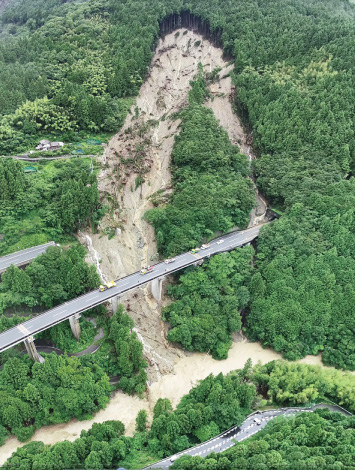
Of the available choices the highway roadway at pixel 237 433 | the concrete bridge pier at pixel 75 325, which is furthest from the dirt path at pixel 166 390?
the concrete bridge pier at pixel 75 325

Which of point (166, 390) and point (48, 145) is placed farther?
point (48, 145)

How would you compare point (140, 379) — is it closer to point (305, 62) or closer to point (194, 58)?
point (305, 62)

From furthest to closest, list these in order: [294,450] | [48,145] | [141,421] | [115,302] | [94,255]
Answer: [48,145] → [94,255] → [115,302] → [141,421] → [294,450]

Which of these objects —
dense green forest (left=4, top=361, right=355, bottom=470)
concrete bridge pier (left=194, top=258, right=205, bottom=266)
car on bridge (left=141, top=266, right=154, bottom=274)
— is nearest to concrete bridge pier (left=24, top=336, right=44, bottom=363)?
dense green forest (left=4, top=361, right=355, bottom=470)

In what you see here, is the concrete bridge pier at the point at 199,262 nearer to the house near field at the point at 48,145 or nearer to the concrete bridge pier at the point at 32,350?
the concrete bridge pier at the point at 32,350

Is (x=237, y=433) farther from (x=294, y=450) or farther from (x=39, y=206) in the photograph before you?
(x=39, y=206)

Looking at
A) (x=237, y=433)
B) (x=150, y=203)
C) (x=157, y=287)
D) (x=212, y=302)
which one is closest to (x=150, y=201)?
(x=150, y=203)
